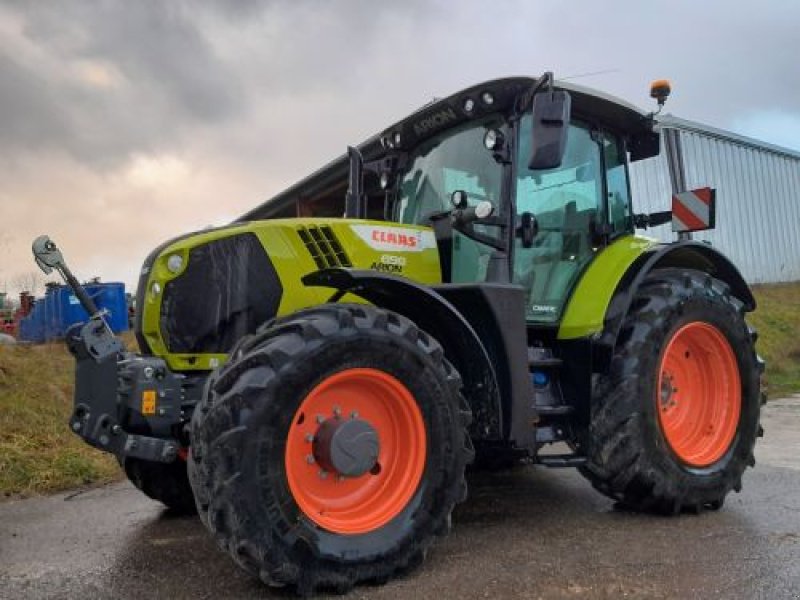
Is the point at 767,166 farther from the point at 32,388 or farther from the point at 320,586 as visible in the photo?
the point at 320,586

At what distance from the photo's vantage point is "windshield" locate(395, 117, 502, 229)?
482cm

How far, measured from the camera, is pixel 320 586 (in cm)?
331

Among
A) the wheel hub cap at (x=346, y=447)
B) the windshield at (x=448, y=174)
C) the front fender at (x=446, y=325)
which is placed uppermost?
the windshield at (x=448, y=174)

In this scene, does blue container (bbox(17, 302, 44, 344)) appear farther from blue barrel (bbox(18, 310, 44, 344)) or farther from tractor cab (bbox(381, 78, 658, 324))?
tractor cab (bbox(381, 78, 658, 324))

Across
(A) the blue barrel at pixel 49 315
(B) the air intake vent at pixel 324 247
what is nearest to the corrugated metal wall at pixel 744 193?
(A) the blue barrel at pixel 49 315

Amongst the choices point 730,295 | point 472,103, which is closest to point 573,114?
point 472,103

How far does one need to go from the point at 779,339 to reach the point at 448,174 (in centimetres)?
1185

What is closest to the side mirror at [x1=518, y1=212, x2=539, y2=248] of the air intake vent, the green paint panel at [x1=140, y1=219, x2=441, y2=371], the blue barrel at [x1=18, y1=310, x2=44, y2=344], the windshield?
the windshield

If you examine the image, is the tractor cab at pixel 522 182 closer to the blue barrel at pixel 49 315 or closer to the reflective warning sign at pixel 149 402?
the reflective warning sign at pixel 149 402

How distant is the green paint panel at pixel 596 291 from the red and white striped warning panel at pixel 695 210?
361mm

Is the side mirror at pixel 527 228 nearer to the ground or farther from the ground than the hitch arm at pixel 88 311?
farther from the ground

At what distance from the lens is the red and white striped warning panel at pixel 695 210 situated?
17.1ft

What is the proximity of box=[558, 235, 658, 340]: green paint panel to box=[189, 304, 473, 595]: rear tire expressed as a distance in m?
1.20

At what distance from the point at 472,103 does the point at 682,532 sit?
2.72 meters
